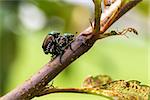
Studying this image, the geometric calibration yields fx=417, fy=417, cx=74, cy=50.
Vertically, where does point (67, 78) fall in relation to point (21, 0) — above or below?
below

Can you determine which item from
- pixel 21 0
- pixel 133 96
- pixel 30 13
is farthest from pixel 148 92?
pixel 30 13

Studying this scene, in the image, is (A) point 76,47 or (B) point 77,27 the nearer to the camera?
(A) point 76,47

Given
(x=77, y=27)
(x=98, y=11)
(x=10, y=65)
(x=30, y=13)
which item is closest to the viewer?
(x=98, y=11)

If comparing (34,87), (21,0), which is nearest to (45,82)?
(34,87)

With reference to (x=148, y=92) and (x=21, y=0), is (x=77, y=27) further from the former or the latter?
(x=148, y=92)

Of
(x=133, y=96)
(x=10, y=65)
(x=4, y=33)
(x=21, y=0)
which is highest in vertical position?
(x=21, y=0)

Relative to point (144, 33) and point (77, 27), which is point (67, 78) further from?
point (144, 33)

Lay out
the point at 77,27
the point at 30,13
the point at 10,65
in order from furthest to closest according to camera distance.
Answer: the point at 30,13, the point at 77,27, the point at 10,65
